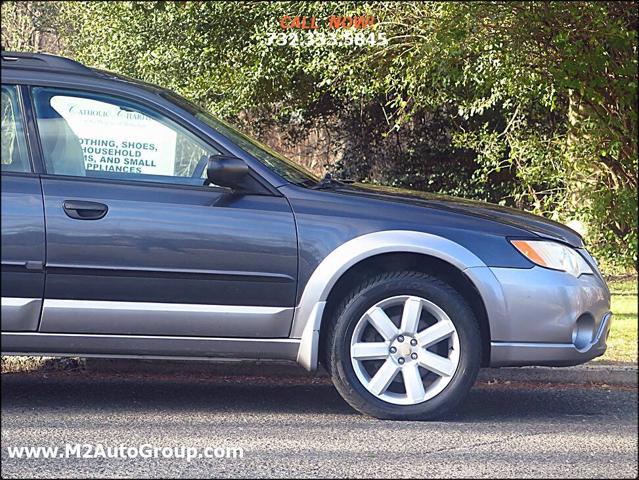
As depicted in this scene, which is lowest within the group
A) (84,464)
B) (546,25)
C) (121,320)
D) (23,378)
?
(23,378)

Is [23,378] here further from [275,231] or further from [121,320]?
[275,231]

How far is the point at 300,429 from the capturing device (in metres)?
5.49

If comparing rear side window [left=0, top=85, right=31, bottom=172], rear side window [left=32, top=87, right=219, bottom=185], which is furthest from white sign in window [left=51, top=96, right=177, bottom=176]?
rear side window [left=0, top=85, right=31, bottom=172]

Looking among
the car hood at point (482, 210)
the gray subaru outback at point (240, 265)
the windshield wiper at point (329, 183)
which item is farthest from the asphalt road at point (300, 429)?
the windshield wiper at point (329, 183)

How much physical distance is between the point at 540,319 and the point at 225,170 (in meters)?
1.81

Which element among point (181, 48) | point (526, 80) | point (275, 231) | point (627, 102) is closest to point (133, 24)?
point (181, 48)

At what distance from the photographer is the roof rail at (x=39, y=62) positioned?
5743 millimetres

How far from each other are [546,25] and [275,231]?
6565 mm

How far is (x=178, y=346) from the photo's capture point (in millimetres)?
5496

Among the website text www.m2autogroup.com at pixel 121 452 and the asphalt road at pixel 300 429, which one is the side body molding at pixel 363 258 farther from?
the website text www.m2autogroup.com at pixel 121 452

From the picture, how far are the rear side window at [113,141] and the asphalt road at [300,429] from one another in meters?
1.31

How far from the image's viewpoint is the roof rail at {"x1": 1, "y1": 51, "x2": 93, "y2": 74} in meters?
5.74

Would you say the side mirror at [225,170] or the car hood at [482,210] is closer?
the side mirror at [225,170]

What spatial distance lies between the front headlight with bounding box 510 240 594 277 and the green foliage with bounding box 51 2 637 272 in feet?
17.9
